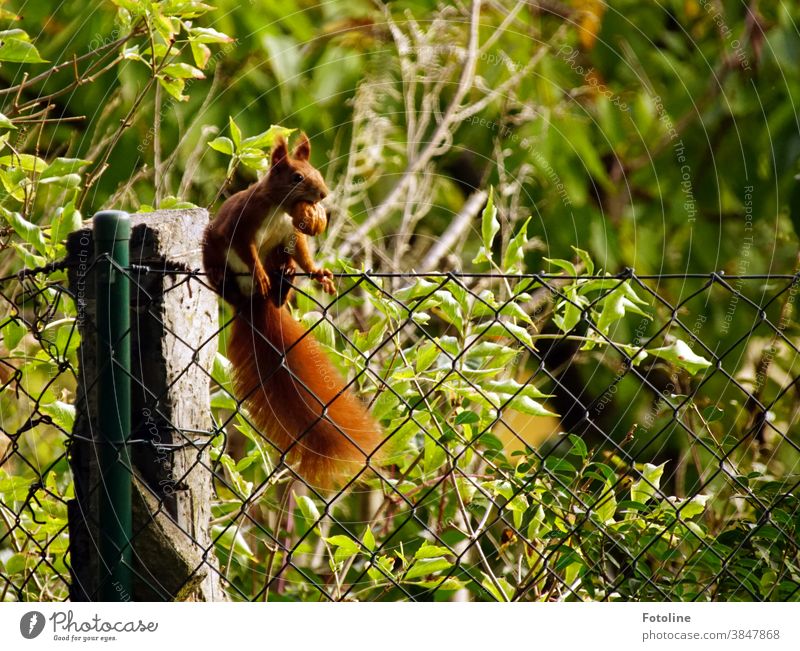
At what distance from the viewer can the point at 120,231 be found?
37.7 inches

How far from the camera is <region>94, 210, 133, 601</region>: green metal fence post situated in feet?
3.13

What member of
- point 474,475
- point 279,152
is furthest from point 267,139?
point 474,475

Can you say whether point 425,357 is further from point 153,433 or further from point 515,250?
point 153,433

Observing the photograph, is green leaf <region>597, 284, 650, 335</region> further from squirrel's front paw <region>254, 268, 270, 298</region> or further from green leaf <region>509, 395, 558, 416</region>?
squirrel's front paw <region>254, 268, 270, 298</region>

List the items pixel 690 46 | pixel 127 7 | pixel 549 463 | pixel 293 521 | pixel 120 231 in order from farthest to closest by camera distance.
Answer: pixel 690 46 < pixel 293 521 < pixel 127 7 < pixel 549 463 < pixel 120 231

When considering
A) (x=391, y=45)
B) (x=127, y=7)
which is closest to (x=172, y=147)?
(x=391, y=45)

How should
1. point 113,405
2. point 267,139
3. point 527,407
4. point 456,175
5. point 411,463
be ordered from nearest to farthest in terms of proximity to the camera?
1. point 113,405
2. point 527,407
3. point 267,139
4. point 411,463
5. point 456,175

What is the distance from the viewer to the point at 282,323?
3.75 ft

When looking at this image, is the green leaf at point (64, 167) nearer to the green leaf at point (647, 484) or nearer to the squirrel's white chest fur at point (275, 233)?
the squirrel's white chest fur at point (275, 233)

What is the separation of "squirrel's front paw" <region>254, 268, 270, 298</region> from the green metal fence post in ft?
0.54

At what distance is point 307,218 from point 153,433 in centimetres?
30

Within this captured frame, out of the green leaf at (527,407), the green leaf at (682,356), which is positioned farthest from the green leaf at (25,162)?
the green leaf at (682,356)

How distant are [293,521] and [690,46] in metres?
1.60
